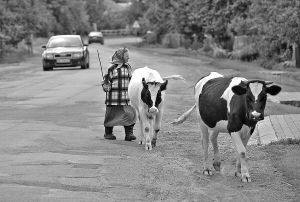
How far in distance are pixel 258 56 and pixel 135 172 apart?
104 ft

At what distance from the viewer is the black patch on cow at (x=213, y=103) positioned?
10.4 m

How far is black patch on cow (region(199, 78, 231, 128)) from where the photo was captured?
1037 cm

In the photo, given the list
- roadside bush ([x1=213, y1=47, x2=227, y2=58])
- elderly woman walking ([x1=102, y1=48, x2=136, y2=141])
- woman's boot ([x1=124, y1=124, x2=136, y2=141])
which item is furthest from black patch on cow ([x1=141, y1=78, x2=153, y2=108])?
roadside bush ([x1=213, y1=47, x2=227, y2=58])

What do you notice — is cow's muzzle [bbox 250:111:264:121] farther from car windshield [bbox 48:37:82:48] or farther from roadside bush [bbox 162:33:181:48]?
roadside bush [bbox 162:33:181:48]

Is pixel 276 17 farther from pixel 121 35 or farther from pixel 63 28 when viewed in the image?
pixel 121 35

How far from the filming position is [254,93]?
9.66 m

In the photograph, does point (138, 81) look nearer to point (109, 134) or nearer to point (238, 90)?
point (109, 134)

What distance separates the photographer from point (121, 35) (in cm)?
13575

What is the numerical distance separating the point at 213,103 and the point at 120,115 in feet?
13.7

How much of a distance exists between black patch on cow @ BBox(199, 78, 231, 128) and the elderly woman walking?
3.52 m

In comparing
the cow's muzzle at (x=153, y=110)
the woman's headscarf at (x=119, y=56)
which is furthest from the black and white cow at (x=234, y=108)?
the woman's headscarf at (x=119, y=56)

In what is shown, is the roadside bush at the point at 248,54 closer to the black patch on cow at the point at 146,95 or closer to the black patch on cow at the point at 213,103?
the black patch on cow at the point at 146,95

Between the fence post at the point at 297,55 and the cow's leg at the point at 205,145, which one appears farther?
the fence post at the point at 297,55

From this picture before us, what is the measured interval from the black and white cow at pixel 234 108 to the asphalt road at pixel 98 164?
15.0 inches
